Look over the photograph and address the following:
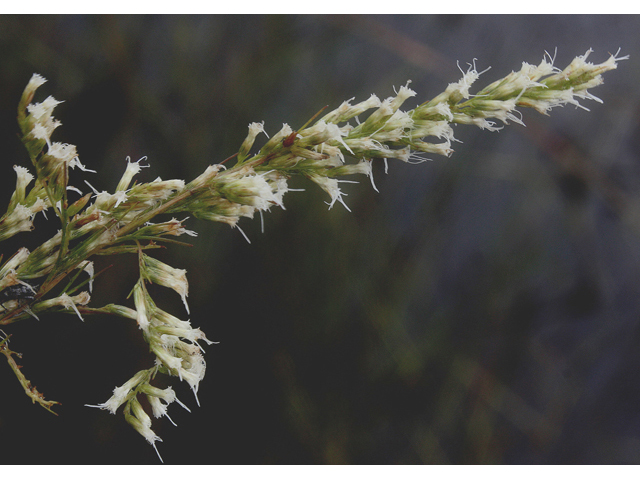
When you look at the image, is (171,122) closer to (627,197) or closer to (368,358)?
(368,358)

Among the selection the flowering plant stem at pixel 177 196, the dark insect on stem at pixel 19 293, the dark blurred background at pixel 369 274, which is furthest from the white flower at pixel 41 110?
the dark blurred background at pixel 369 274

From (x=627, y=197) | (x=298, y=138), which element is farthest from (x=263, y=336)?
(x=627, y=197)

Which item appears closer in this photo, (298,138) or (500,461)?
(298,138)

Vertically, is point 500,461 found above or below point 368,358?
below

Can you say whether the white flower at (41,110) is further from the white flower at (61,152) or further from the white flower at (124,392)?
the white flower at (124,392)


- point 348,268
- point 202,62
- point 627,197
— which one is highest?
point 202,62

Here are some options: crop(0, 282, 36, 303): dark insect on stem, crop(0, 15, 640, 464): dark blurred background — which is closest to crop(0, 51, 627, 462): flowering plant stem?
crop(0, 282, 36, 303): dark insect on stem
